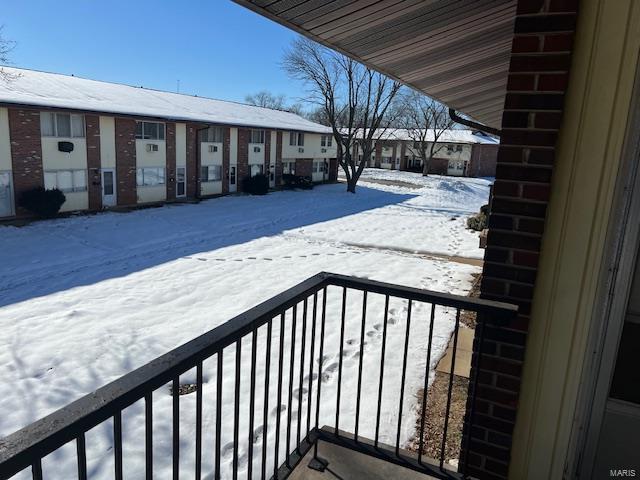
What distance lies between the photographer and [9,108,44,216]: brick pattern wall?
17438mm

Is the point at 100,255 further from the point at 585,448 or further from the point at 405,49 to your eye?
the point at 585,448

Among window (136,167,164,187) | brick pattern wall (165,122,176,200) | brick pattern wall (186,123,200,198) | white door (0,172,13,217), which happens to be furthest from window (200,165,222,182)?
white door (0,172,13,217)

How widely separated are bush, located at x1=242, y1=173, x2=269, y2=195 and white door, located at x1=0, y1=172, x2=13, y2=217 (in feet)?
45.9

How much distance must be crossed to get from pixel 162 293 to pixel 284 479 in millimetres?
7380

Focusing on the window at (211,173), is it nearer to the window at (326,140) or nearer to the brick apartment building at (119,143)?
the brick apartment building at (119,143)

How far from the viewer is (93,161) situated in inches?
798

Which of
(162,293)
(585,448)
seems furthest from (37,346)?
(585,448)

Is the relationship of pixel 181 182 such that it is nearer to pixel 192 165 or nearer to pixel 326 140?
pixel 192 165

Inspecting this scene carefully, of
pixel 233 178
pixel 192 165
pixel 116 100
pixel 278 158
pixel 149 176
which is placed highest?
pixel 116 100

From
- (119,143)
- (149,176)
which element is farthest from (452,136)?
(119,143)

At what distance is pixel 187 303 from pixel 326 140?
32792 millimetres

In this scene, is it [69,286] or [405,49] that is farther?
[69,286]

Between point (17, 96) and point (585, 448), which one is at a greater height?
point (17, 96)

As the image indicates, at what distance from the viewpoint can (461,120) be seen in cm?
901
